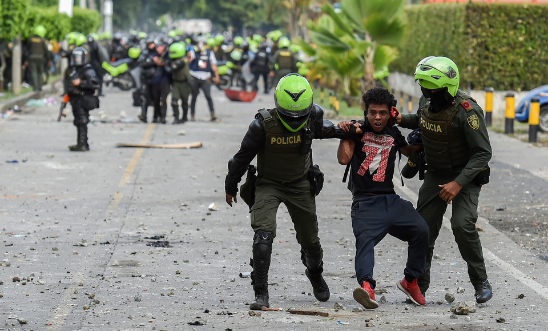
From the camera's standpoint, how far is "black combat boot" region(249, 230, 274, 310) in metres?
6.06

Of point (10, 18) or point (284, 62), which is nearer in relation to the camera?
point (10, 18)

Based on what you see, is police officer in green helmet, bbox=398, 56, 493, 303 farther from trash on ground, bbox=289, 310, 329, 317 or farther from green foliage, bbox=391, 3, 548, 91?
green foliage, bbox=391, 3, 548, 91

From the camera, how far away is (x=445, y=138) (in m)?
6.18

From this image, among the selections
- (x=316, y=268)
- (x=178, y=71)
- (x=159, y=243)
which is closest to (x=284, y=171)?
(x=316, y=268)

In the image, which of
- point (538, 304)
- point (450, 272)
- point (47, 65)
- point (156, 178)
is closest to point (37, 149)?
point (156, 178)

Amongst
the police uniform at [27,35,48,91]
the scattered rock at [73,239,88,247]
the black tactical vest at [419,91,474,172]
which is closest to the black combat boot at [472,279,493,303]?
the black tactical vest at [419,91,474,172]

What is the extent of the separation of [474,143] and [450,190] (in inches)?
13.4

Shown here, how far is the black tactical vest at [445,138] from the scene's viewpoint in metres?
6.14

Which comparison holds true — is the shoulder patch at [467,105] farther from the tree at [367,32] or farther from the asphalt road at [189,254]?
the tree at [367,32]

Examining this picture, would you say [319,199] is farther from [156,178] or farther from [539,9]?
[539,9]

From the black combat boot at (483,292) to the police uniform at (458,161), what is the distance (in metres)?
0.03

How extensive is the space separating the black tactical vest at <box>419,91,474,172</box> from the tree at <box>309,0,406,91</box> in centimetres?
1636

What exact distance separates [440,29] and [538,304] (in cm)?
2016

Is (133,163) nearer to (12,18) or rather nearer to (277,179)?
(277,179)
